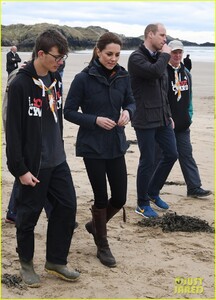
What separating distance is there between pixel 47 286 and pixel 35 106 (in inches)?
56.1

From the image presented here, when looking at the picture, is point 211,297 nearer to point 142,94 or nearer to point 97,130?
point 97,130

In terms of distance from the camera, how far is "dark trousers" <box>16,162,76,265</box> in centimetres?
408

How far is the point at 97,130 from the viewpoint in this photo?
4.61m

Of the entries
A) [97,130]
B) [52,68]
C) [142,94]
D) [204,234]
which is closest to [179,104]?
[142,94]

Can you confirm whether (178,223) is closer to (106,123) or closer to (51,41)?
(106,123)

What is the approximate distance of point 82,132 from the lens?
185 inches

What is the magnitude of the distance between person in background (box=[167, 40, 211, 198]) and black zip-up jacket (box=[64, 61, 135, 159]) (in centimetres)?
191

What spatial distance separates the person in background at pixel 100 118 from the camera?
180 inches

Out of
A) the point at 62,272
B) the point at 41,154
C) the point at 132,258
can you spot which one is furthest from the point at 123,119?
the point at 62,272

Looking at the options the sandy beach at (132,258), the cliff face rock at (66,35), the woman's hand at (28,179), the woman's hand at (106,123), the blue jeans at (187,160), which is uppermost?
the cliff face rock at (66,35)

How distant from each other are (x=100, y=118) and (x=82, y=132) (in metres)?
0.28

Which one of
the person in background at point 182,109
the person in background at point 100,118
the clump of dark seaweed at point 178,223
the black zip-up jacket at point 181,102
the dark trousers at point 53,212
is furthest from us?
the black zip-up jacket at point 181,102

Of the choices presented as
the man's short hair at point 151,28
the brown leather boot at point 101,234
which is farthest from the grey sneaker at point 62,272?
the man's short hair at point 151,28

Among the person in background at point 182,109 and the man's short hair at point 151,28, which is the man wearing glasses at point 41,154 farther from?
the person in background at point 182,109
